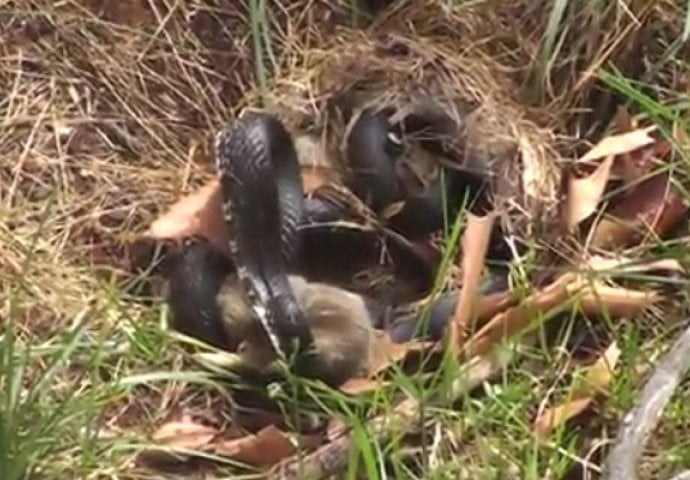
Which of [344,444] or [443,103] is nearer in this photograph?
[344,444]

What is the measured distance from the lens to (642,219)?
9.23 ft

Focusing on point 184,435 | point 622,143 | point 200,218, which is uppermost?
point 622,143

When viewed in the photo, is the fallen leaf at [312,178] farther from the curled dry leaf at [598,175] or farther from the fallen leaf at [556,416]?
the fallen leaf at [556,416]

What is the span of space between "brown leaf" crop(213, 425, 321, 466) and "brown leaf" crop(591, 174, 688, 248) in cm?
60

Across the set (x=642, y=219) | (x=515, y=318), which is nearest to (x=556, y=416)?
(x=515, y=318)

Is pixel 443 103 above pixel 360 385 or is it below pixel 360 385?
above

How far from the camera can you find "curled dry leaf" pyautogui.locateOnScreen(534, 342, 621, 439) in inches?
98.3

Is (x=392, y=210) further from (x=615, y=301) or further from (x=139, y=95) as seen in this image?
(x=139, y=95)

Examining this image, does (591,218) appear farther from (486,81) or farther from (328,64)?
(328,64)

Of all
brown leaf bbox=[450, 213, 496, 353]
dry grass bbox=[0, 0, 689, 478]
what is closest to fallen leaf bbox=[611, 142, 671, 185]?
dry grass bbox=[0, 0, 689, 478]

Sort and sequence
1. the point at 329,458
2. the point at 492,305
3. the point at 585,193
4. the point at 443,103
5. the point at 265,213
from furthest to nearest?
the point at 443,103 → the point at 585,193 → the point at 265,213 → the point at 492,305 → the point at 329,458

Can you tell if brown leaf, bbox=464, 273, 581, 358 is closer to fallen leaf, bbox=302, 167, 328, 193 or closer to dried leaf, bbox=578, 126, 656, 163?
dried leaf, bbox=578, 126, 656, 163

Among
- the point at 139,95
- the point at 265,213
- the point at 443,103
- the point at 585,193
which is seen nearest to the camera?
the point at 265,213

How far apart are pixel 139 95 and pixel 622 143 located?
810 mm
